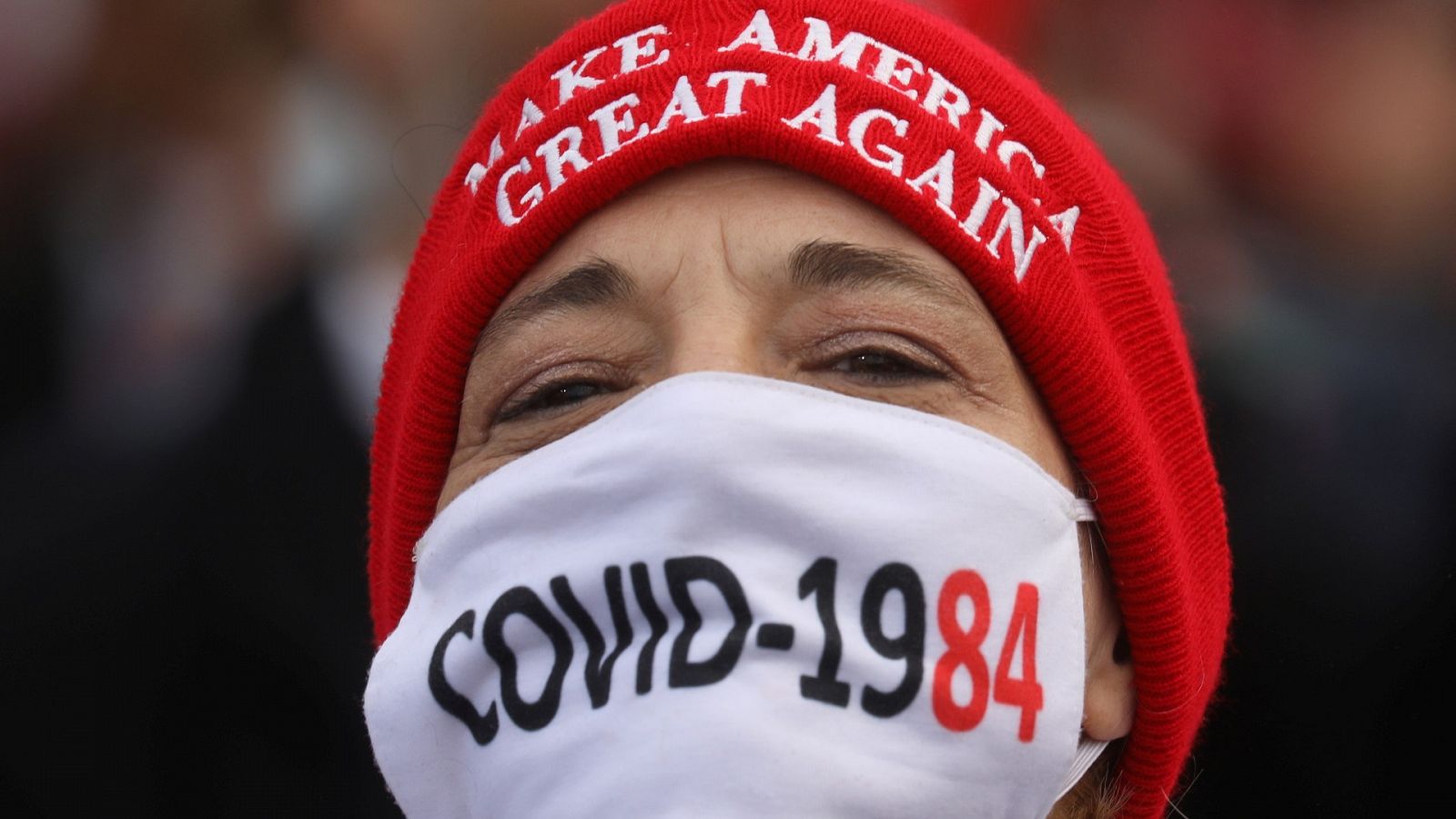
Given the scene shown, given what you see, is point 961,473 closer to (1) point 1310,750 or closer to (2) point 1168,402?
(2) point 1168,402

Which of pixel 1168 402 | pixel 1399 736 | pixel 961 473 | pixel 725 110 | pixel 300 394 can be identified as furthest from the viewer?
pixel 300 394

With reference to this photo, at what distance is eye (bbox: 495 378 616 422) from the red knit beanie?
144 millimetres

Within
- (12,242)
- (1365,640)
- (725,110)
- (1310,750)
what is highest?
(12,242)

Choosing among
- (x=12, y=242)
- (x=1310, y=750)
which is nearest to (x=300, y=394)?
(x=12, y=242)

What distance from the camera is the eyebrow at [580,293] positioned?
2.00 metres

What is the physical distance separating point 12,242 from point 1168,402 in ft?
8.64

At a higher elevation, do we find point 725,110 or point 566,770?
point 725,110

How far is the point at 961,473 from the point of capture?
1.87 metres

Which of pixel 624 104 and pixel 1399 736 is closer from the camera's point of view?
pixel 624 104

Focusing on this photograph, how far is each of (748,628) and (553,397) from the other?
53 cm

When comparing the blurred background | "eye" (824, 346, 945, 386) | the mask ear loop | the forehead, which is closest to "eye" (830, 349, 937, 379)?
"eye" (824, 346, 945, 386)

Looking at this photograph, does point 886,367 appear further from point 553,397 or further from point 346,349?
point 346,349

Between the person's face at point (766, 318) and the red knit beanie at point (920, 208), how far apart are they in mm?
32

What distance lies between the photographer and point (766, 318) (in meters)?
1.95
